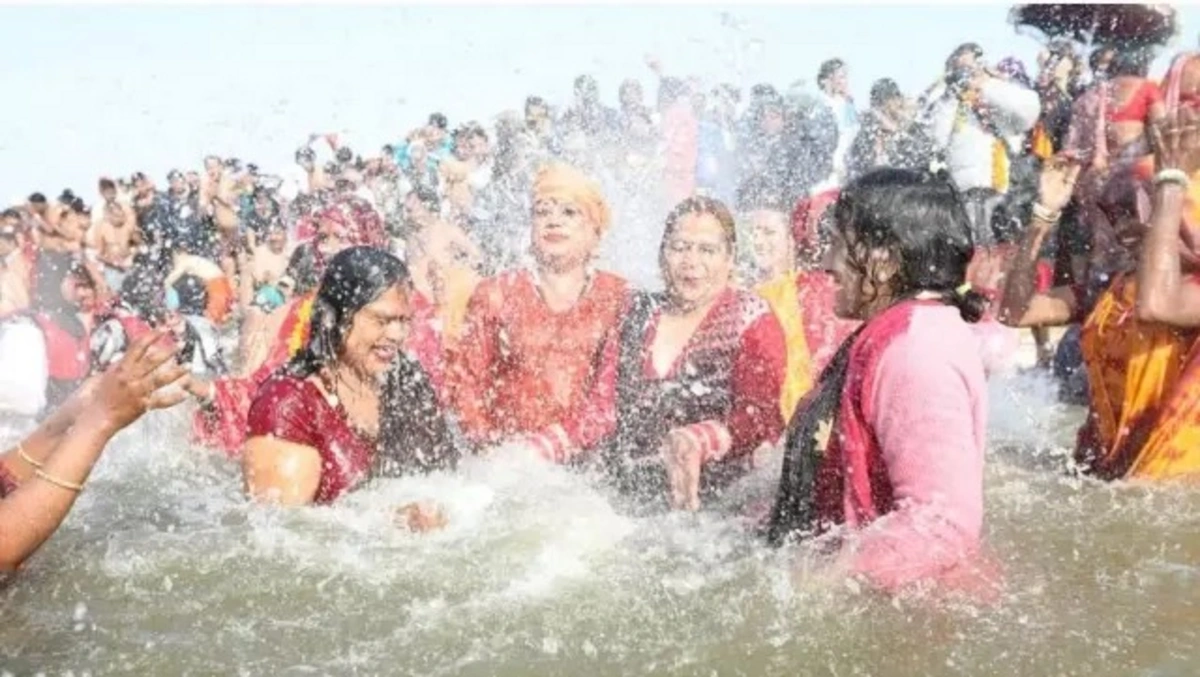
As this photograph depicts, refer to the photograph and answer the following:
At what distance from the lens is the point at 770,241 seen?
6.23 meters

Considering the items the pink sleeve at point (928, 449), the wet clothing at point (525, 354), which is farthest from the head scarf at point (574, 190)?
the pink sleeve at point (928, 449)

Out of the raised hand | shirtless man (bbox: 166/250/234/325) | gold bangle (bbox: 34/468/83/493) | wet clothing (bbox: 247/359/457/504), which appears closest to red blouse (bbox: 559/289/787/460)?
wet clothing (bbox: 247/359/457/504)

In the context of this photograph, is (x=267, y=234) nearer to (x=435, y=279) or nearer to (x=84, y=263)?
(x=84, y=263)

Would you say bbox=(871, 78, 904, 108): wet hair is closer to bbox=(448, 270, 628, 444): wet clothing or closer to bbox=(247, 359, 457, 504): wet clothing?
bbox=(448, 270, 628, 444): wet clothing

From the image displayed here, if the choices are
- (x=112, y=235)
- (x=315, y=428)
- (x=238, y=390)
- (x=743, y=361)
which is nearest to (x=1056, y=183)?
(x=743, y=361)

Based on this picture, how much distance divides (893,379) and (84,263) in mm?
9088

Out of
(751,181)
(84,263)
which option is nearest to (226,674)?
(751,181)

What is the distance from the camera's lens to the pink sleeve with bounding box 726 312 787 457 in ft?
15.1

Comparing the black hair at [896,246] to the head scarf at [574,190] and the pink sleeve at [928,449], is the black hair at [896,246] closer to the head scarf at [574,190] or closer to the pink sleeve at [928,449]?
the pink sleeve at [928,449]

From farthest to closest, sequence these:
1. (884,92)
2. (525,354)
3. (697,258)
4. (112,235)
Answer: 1. (112,235)
2. (884,92)
3. (525,354)
4. (697,258)

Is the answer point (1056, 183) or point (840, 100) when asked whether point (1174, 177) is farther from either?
point (840, 100)

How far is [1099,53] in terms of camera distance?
308 inches

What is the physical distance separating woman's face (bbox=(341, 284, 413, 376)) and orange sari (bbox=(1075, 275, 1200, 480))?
2683mm

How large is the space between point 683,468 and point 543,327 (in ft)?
4.08
